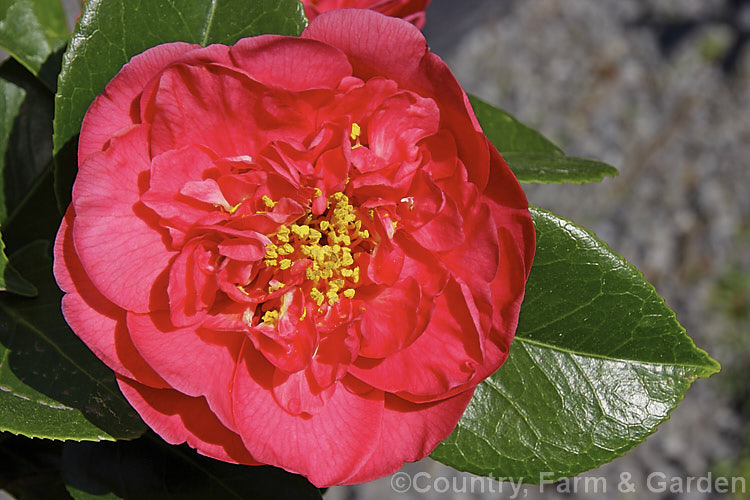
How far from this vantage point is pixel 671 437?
2.62m

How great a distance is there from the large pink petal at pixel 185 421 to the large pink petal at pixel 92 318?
2cm

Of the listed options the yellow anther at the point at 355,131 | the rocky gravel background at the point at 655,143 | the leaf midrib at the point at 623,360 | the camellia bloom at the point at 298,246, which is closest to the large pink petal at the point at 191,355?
the camellia bloom at the point at 298,246

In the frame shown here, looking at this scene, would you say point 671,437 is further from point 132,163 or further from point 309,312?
point 132,163

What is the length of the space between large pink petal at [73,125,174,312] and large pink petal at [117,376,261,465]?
8 cm

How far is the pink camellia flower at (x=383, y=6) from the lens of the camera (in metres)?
0.87

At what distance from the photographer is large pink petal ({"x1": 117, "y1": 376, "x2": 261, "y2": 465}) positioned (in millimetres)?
643

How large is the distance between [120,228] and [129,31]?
9.1 inches

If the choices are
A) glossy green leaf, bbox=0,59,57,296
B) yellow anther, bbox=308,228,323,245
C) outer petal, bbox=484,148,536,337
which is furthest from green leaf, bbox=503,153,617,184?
glossy green leaf, bbox=0,59,57,296

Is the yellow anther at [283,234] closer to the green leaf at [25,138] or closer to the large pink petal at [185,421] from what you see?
the large pink petal at [185,421]

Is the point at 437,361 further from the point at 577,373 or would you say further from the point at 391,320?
the point at 577,373

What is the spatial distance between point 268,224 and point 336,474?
239 mm

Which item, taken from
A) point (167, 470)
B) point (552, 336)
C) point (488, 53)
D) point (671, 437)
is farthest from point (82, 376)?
point (488, 53)

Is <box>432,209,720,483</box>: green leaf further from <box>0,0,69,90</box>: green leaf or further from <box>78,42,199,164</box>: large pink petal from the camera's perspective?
<box>0,0,69,90</box>: green leaf

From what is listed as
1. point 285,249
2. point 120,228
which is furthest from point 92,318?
point 285,249
